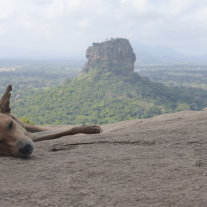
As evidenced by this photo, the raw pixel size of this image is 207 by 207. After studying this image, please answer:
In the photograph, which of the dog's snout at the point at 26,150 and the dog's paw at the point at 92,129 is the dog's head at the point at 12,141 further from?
the dog's paw at the point at 92,129

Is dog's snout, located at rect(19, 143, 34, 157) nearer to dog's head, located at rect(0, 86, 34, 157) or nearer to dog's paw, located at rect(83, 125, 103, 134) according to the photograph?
dog's head, located at rect(0, 86, 34, 157)

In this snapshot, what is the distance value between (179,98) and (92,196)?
8763 centimetres

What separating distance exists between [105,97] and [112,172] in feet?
257

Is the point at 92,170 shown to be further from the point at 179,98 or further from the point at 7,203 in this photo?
the point at 179,98

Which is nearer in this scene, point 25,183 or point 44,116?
point 25,183

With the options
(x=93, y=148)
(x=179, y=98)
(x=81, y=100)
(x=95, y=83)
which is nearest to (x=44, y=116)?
(x=81, y=100)

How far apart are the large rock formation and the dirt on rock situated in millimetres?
88562

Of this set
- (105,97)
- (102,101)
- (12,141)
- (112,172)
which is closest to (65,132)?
(12,141)

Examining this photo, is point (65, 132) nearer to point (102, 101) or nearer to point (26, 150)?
point (26, 150)

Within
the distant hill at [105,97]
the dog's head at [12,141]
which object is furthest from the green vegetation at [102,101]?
the dog's head at [12,141]

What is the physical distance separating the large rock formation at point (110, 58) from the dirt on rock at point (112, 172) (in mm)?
88562

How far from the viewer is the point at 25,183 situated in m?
3.63

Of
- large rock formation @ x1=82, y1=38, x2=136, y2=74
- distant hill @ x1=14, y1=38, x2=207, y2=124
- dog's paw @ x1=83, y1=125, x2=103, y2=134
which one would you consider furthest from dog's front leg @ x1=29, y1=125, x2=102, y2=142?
large rock formation @ x1=82, y1=38, x2=136, y2=74

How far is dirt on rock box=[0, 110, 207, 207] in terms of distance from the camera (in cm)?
308
